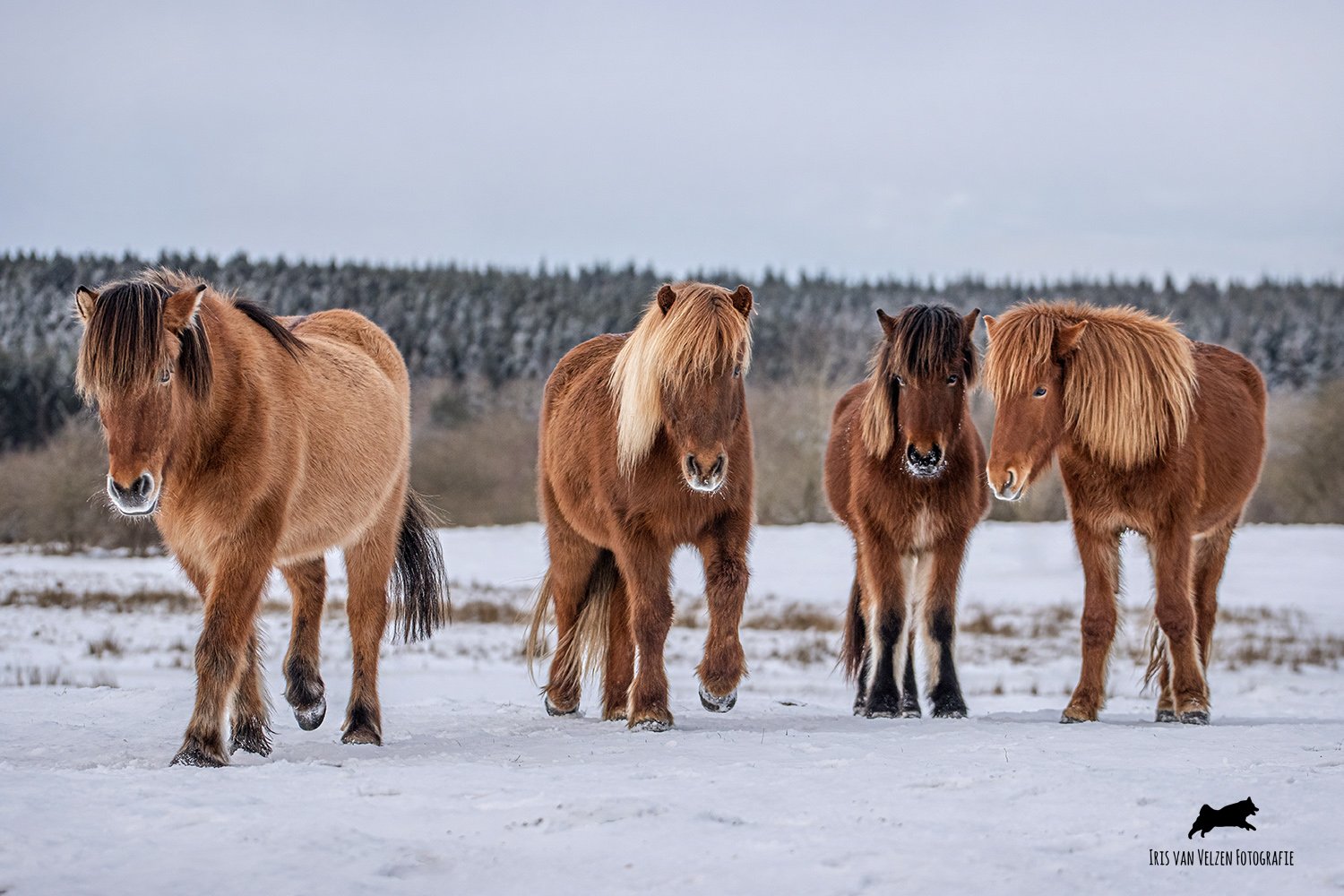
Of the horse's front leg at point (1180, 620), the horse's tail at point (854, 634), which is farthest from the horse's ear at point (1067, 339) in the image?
the horse's tail at point (854, 634)

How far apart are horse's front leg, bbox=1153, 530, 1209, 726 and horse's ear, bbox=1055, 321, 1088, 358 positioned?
1.17 metres

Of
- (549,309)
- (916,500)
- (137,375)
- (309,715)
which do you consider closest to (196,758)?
(137,375)

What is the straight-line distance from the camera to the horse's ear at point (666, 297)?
630 centimetres

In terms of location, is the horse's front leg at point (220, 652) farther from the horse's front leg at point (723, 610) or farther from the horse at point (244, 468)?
the horse's front leg at point (723, 610)

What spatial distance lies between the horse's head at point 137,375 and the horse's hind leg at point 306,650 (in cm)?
231

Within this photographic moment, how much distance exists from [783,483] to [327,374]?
30748 millimetres

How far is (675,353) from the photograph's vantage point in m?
6.13

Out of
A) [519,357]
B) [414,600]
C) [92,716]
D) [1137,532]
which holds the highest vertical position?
[519,357]

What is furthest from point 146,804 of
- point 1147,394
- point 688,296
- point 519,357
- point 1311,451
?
point 519,357

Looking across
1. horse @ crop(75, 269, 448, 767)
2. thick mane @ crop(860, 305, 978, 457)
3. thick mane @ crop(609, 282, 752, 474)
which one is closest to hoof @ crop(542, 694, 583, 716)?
horse @ crop(75, 269, 448, 767)

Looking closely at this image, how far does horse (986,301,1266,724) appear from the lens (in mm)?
6652

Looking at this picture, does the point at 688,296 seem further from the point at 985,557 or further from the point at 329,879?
the point at 985,557

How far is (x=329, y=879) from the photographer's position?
3.26 m

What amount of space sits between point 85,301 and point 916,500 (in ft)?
14.9
